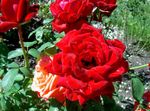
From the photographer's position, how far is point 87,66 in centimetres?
113

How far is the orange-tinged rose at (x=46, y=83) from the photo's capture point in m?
1.25

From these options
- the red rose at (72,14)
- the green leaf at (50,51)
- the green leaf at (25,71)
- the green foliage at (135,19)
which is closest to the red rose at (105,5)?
the red rose at (72,14)

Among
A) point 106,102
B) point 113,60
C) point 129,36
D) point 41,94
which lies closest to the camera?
point 113,60

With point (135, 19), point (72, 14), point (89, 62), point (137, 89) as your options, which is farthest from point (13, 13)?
point (135, 19)

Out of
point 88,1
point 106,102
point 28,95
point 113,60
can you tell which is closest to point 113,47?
point 113,60

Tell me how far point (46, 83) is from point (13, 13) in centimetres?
21

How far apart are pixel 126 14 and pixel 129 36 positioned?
0.86 feet

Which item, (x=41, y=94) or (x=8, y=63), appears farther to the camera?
(x=8, y=63)

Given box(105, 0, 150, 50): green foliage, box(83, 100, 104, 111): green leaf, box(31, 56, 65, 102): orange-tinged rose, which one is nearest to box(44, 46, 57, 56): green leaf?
box(31, 56, 65, 102): orange-tinged rose

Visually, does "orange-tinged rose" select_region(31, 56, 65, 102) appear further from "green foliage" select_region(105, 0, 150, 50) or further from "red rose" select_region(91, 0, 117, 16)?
"green foliage" select_region(105, 0, 150, 50)

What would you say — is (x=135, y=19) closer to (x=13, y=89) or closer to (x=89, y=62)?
(x=13, y=89)

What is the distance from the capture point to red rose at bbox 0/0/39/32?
48.9 inches

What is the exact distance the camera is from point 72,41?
1.12 metres

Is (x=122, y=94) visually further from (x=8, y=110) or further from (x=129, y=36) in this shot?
(x=8, y=110)
